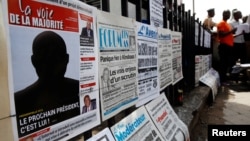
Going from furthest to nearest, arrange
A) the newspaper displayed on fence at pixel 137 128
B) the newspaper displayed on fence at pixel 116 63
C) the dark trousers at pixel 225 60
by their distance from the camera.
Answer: the dark trousers at pixel 225 60 < the newspaper displayed on fence at pixel 137 128 < the newspaper displayed on fence at pixel 116 63

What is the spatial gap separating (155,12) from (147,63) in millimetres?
742

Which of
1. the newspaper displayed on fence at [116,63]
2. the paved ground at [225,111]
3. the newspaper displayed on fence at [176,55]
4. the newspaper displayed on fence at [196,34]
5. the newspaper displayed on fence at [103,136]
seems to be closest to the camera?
the newspaper displayed on fence at [103,136]

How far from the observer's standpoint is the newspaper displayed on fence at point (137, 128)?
2135 mm

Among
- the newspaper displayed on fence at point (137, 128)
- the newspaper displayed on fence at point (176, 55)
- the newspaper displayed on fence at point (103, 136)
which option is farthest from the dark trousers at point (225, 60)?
the newspaper displayed on fence at point (103, 136)

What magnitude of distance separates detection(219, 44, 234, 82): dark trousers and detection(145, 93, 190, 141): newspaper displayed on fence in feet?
21.9

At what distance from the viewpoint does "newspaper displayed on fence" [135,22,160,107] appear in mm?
2719

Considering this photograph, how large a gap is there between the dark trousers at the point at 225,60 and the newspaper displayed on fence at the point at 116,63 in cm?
767

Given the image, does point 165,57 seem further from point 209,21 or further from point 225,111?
point 209,21

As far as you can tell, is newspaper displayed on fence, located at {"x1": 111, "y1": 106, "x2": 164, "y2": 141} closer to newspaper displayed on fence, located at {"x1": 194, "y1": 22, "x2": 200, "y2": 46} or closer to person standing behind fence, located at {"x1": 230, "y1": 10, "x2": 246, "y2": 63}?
newspaper displayed on fence, located at {"x1": 194, "y1": 22, "x2": 200, "y2": 46}

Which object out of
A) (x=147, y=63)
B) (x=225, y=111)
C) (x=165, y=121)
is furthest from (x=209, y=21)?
(x=147, y=63)

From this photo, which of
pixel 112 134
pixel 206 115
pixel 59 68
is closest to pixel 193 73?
pixel 206 115

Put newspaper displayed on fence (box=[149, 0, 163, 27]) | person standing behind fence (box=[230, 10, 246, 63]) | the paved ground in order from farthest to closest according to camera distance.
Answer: person standing behind fence (box=[230, 10, 246, 63]) → the paved ground → newspaper displayed on fence (box=[149, 0, 163, 27])

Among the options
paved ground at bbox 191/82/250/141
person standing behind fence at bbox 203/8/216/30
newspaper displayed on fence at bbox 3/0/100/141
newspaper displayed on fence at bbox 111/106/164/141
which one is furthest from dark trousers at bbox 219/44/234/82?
newspaper displayed on fence at bbox 3/0/100/141

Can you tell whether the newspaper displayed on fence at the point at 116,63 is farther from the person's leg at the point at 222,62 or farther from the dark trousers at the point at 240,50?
the dark trousers at the point at 240,50
